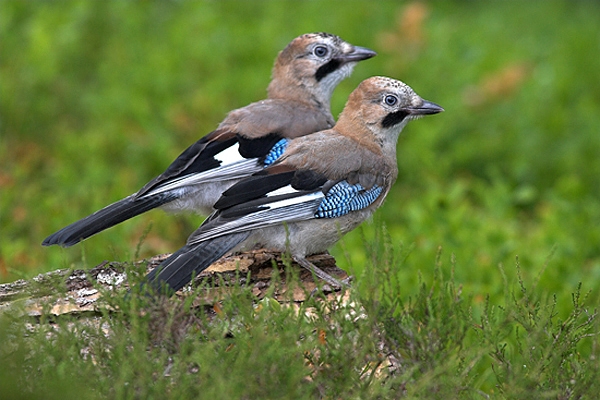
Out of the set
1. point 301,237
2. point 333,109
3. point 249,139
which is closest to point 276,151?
point 249,139

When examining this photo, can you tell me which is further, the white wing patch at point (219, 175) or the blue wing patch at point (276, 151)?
the blue wing patch at point (276, 151)

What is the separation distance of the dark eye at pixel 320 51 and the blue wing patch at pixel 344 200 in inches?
52.8

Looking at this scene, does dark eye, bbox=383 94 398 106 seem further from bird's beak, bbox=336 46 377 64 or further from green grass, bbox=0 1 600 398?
bird's beak, bbox=336 46 377 64

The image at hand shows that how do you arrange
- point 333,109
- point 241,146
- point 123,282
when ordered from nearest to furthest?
point 123,282, point 241,146, point 333,109

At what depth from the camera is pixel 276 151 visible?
4703 mm

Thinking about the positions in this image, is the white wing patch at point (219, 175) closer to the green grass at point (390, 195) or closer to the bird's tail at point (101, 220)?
the bird's tail at point (101, 220)

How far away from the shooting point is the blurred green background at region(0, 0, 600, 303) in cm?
582

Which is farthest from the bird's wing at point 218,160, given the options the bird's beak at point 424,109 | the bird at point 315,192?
the bird's beak at point 424,109

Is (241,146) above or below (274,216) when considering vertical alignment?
above

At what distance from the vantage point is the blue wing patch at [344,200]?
4.11m

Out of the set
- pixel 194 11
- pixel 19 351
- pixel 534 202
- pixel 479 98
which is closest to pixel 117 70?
pixel 194 11

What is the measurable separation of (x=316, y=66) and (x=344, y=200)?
1.41m

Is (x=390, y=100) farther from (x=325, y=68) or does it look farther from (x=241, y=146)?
(x=325, y=68)

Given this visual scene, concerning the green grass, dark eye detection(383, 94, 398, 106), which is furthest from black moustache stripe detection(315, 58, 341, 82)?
the green grass
